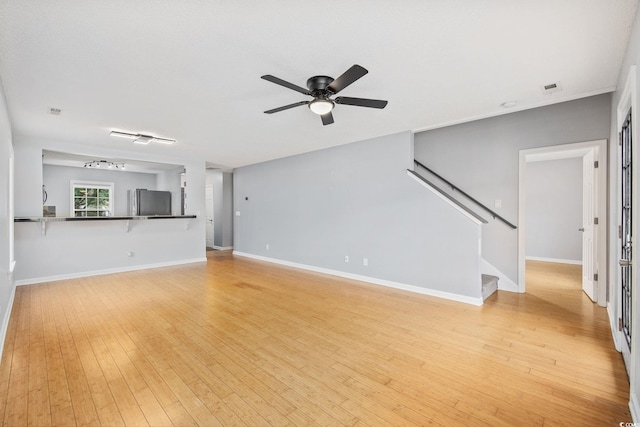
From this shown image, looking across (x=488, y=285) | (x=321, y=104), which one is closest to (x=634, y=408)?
(x=488, y=285)

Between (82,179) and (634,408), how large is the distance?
417 inches

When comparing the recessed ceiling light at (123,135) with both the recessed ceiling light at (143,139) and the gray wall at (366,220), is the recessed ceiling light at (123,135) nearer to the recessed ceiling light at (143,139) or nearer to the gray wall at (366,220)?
the recessed ceiling light at (143,139)

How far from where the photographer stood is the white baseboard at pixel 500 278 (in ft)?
14.1

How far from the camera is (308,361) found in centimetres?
238

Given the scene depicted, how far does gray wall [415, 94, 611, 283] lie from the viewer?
3.74 m

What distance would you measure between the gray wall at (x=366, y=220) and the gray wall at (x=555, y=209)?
4.29 metres

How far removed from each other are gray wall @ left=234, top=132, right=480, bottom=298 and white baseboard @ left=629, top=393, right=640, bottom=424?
6.80 ft

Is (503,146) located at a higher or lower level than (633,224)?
higher

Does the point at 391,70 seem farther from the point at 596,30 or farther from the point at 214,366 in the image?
the point at 214,366

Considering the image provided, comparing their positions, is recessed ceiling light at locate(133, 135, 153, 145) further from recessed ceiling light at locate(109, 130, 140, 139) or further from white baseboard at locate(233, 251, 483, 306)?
white baseboard at locate(233, 251, 483, 306)

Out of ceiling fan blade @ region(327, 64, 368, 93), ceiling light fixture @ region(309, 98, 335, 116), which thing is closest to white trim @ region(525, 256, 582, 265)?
ceiling light fixture @ region(309, 98, 335, 116)

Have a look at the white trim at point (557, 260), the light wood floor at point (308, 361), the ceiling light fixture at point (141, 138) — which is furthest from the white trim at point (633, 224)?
the ceiling light fixture at point (141, 138)

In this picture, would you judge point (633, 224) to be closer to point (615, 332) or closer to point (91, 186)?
point (615, 332)

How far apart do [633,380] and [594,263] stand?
2713mm
